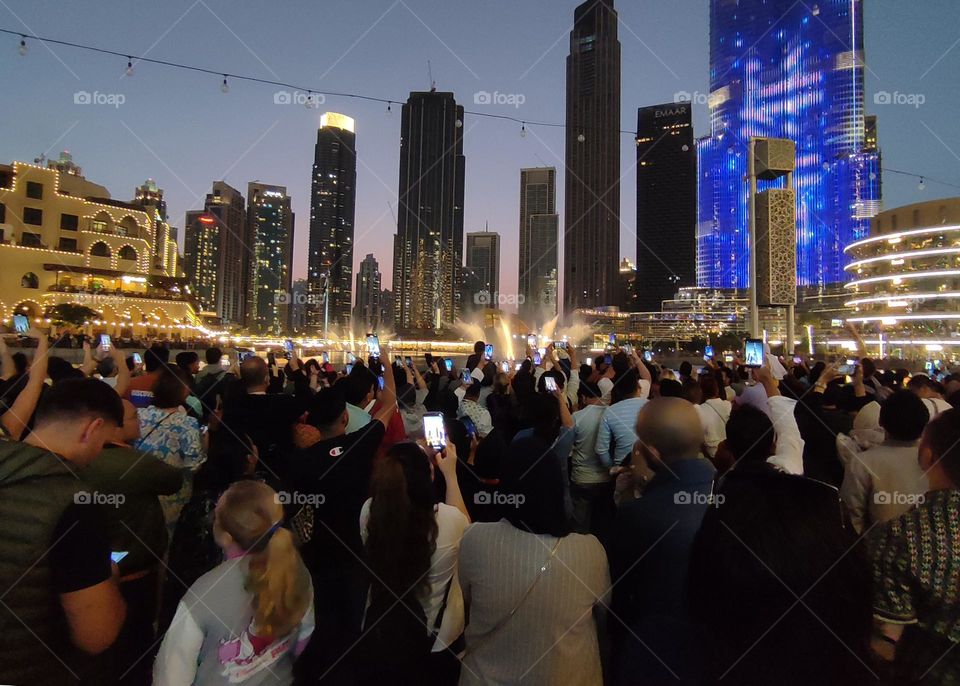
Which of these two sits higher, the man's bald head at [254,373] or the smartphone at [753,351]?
the smartphone at [753,351]

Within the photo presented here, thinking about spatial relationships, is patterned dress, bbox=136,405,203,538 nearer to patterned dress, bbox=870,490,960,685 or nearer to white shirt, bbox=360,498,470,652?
white shirt, bbox=360,498,470,652

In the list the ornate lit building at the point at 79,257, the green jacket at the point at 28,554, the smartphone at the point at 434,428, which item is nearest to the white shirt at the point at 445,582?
the green jacket at the point at 28,554

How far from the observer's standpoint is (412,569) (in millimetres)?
2273

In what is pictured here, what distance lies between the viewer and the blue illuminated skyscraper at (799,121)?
3826 inches

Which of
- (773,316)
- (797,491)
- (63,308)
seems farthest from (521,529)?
(773,316)

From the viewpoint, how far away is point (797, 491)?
1968 mm

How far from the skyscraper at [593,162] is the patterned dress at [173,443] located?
582ft

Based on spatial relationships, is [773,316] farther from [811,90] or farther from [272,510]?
[272,510]

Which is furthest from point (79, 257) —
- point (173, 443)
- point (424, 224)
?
point (424, 224)

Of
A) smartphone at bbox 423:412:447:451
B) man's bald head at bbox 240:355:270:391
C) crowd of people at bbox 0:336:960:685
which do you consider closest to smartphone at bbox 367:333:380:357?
man's bald head at bbox 240:355:270:391

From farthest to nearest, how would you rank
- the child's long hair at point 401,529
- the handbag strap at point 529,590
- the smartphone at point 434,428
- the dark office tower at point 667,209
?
the dark office tower at point 667,209, the smartphone at point 434,428, the child's long hair at point 401,529, the handbag strap at point 529,590

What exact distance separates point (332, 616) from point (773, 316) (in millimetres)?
101122

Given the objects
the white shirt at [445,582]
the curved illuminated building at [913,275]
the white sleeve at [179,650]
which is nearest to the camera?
the white sleeve at [179,650]

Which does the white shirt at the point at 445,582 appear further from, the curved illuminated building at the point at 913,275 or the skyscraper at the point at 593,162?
the skyscraper at the point at 593,162
